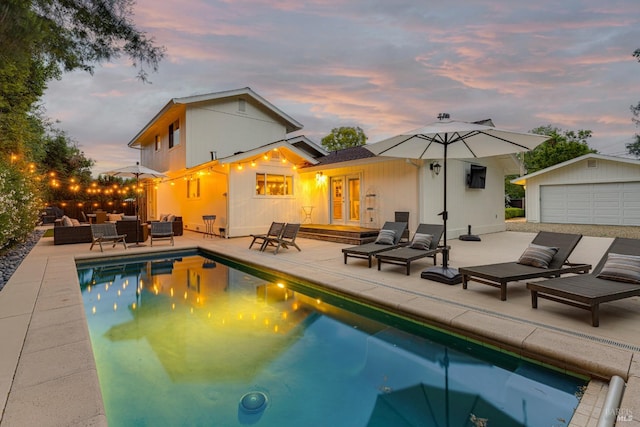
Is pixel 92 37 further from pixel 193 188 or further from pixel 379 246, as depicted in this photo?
pixel 193 188

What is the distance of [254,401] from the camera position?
2.84 meters

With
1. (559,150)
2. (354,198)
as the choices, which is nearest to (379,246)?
(354,198)

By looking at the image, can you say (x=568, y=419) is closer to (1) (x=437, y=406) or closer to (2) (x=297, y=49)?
(1) (x=437, y=406)

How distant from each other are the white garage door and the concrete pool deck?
12.2m

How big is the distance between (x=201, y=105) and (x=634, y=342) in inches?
618

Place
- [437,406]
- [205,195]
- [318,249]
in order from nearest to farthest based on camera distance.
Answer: [437,406] → [318,249] → [205,195]

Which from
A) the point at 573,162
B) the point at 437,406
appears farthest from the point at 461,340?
the point at 573,162

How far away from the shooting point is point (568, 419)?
246 cm

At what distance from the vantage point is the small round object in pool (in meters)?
2.75

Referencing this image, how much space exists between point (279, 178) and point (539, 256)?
1041cm

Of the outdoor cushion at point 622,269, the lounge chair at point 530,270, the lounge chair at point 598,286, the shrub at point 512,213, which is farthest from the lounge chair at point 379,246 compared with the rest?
the shrub at point 512,213

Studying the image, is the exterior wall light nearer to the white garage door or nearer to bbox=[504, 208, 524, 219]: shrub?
the white garage door

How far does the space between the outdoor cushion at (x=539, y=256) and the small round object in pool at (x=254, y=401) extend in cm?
447

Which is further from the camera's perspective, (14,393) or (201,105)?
(201,105)
